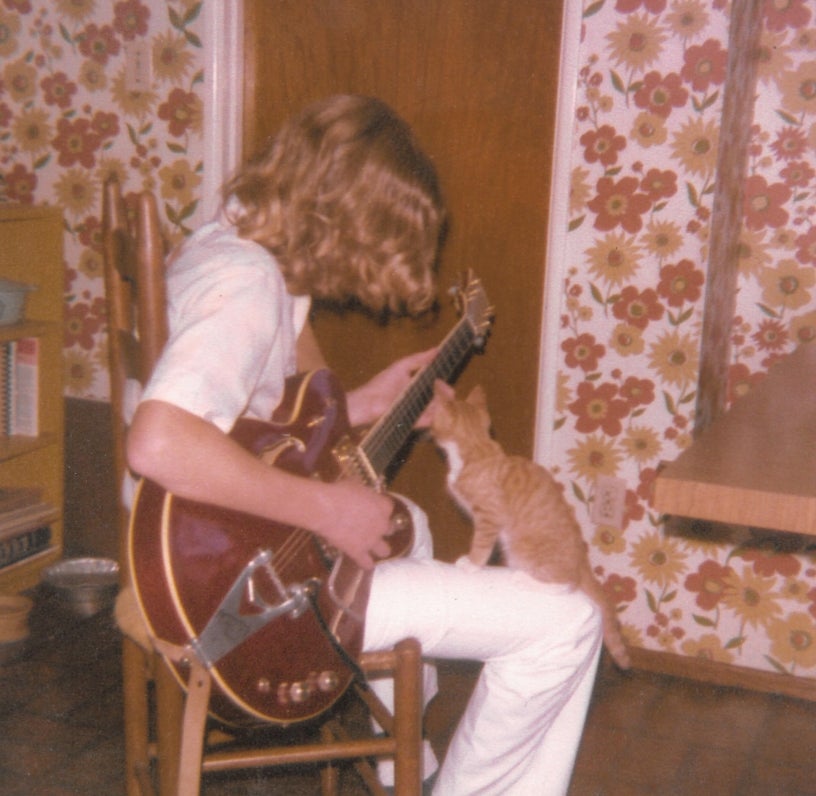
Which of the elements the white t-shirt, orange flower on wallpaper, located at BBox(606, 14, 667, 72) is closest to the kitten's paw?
the white t-shirt

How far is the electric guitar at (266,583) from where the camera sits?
1.07 metres

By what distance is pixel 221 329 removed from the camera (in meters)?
1.07

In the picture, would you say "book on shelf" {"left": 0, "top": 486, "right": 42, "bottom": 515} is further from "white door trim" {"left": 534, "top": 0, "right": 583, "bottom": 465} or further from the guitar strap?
the guitar strap

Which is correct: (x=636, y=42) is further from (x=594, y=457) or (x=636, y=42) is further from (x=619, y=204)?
(x=594, y=457)

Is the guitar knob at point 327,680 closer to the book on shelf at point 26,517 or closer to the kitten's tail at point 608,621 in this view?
the kitten's tail at point 608,621

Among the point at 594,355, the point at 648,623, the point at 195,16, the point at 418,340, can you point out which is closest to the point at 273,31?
the point at 195,16

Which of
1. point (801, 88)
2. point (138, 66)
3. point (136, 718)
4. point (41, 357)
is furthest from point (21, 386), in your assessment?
point (801, 88)

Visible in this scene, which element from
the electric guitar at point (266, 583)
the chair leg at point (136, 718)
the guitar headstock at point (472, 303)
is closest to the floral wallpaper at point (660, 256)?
the guitar headstock at point (472, 303)

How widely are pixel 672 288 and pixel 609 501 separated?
517mm

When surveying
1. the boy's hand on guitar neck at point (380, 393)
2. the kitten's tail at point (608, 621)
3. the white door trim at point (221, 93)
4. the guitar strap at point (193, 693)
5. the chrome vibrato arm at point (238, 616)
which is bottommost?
the kitten's tail at point (608, 621)

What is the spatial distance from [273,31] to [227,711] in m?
1.79

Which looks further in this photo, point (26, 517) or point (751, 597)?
point (26, 517)

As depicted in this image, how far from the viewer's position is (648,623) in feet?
7.31

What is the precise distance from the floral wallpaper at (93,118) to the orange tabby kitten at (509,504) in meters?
1.27
